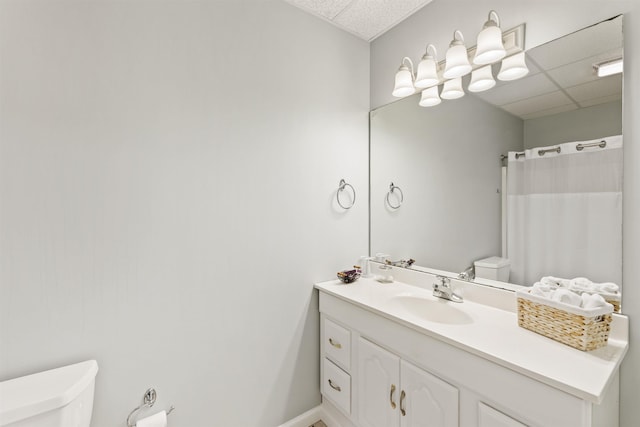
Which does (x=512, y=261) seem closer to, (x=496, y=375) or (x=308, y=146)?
(x=496, y=375)

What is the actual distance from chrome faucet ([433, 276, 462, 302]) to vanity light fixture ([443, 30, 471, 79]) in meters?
1.10

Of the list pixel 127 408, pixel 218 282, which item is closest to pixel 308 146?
pixel 218 282

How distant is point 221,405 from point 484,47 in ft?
7.05

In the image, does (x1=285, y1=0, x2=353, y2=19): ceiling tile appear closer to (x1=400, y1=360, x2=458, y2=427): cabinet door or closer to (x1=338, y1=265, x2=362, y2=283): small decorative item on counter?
(x1=338, y1=265, x2=362, y2=283): small decorative item on counter

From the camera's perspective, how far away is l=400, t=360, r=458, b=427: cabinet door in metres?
1.09

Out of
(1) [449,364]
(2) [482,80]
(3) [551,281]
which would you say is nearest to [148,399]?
(1) [449,364]

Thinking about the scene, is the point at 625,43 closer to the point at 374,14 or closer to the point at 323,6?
the point at 374,14

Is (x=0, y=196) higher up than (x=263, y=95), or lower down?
lower down

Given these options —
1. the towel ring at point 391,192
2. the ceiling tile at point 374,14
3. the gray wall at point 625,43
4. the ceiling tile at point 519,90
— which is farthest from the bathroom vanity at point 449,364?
the ceiling tile at point 374,14

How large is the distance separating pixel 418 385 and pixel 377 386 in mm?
258

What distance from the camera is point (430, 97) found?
173cm

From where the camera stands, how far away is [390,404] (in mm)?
1318

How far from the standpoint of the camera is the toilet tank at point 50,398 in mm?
863

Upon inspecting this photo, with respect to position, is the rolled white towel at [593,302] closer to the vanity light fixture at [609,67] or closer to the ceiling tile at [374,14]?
the vanity light fixture at [609,67]
